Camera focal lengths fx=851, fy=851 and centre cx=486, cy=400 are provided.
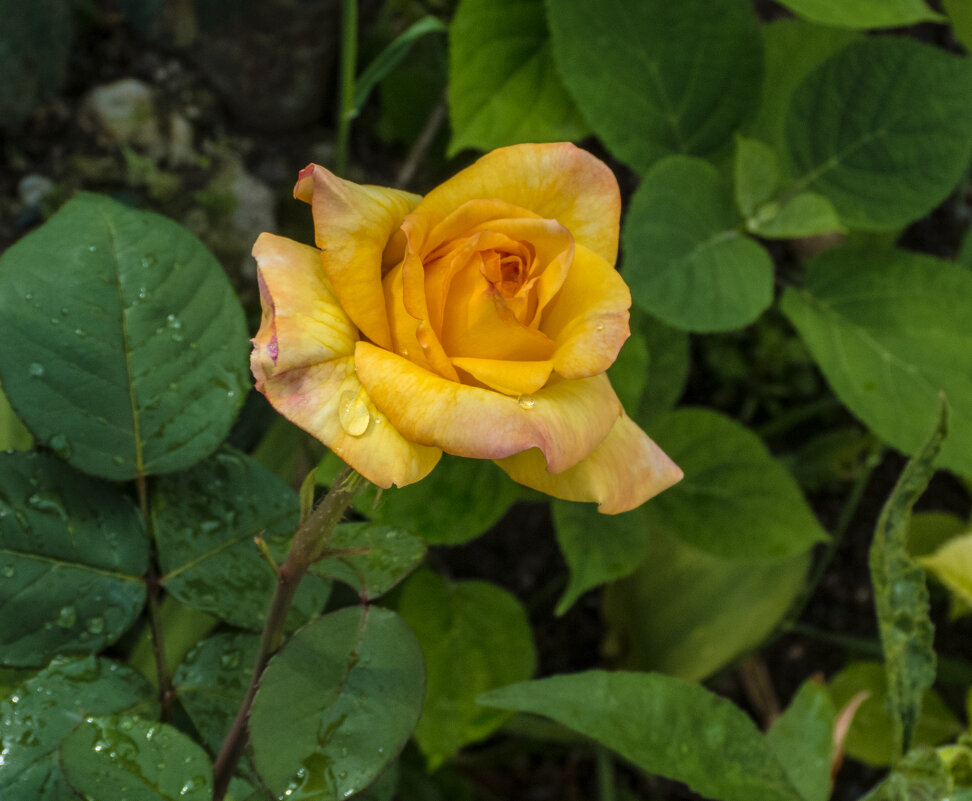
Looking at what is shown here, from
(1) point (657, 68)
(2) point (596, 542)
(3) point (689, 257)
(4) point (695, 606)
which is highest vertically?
(1) point (657, 68)

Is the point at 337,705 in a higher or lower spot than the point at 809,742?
higher

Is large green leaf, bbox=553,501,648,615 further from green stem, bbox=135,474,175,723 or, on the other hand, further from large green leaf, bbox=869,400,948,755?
green stem, bbox=135,474,175,723

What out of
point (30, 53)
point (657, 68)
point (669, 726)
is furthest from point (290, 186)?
point (669, 726)

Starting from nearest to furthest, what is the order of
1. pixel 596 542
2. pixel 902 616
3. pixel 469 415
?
pixel 469 415
pixel 902 616
pixel 596 542

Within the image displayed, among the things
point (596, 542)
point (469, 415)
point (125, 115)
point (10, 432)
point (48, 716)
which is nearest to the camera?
point (469, 415)

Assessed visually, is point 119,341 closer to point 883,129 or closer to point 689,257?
point 689,257

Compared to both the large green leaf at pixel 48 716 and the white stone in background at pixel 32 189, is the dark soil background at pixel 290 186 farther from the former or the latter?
the large green leaf at pixel 48 716

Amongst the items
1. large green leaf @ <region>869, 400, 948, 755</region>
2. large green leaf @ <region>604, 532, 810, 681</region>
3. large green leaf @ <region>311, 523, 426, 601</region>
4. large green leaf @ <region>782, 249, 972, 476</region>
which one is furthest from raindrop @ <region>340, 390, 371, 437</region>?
large green leaf @ <region>604, 532, 810, 681</region>
